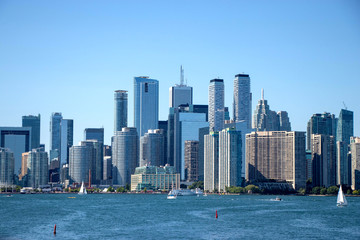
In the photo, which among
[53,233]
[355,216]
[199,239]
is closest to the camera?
[199,239]

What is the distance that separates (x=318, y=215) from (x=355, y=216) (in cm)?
894

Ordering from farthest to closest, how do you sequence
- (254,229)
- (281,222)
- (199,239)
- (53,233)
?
1. (281,222)
2. (254,229)
3. (53,233)
4. (199,239)

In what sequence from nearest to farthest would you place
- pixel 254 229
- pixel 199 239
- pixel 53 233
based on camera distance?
pixel 199 239 → pixel 53 233 → pixel 254 229

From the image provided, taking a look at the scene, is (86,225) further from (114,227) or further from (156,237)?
(156,237)

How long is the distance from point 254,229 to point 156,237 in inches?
881

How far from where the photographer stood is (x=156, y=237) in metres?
110

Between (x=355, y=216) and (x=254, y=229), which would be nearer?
(x=254, y=229)

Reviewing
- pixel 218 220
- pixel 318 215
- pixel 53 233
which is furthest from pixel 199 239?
pixel 318 215

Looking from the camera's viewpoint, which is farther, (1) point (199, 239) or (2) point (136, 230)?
(2) point (136, 230)

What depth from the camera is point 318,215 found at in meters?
162

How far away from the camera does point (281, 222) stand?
138m

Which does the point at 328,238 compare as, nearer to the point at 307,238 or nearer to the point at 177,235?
the point at 307,238

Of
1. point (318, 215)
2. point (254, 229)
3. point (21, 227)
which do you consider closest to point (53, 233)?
point (21, 227)

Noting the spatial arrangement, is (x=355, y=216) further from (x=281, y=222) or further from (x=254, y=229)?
(x=254, y=229)
